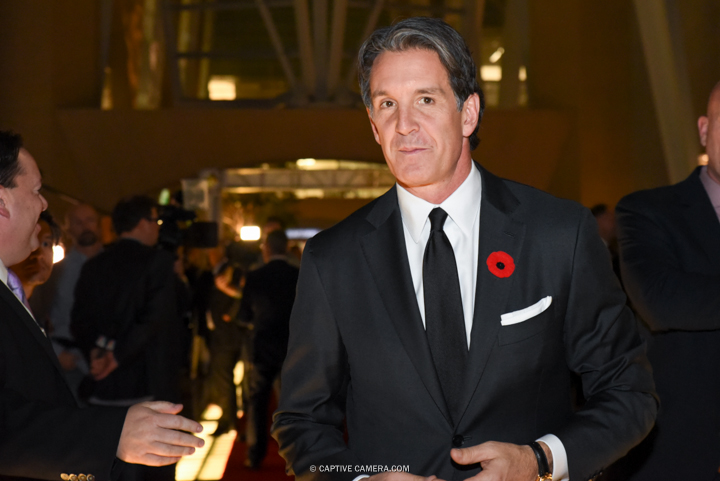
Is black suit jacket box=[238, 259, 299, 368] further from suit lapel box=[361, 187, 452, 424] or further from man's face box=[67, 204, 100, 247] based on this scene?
suit lapel box=[361, 187, 452, 424]

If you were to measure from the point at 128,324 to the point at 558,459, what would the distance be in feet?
A: 10.2

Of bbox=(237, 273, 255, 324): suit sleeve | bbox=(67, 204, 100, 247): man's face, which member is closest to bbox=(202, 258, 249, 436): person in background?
bbox=(237, 273, 255, 324): suit sleeve

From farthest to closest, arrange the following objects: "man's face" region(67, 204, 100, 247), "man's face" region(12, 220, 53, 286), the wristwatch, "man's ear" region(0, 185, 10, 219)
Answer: "man's face" region(67, 204, 100, 247), "man's face" region(12, 220, 53, 286), "man's ear" region(0, 185, 10, 219), the wristwatch

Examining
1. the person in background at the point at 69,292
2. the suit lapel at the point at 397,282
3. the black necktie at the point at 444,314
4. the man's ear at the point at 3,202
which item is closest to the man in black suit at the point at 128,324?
the person in background at the point at 69,292

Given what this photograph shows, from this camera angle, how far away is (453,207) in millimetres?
1735

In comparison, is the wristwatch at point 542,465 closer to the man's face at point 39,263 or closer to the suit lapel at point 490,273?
the suit lapel at point 490,273

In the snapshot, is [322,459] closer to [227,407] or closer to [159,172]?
[227,407]

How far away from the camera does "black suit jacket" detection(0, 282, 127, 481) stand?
157cm

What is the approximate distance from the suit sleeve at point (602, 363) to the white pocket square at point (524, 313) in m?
0.07

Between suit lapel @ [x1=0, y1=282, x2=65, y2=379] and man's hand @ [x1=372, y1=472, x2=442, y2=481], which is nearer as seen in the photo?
man's hand @ [x1=372, y1=472, x2=442, y2=481]

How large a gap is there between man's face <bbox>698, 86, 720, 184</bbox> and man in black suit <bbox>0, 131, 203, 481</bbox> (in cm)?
174

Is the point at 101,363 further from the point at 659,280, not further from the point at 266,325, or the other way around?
the point at 659,280

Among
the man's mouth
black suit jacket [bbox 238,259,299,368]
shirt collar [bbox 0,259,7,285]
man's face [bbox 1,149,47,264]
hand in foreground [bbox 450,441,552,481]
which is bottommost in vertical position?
black suit jacket [bbox 238,259,299,368]

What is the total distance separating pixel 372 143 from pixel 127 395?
44.6ft
